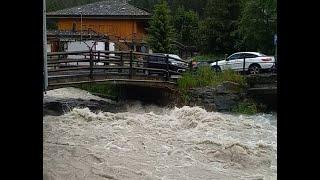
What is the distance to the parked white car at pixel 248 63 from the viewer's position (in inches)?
783

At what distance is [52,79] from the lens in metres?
16.6

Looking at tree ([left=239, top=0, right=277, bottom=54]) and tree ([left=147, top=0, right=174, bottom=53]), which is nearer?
tree ([left=239, top=0, right=277, bottom=54])

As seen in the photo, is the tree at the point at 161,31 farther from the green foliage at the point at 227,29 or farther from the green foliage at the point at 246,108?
the green foliage at the point at 246,108

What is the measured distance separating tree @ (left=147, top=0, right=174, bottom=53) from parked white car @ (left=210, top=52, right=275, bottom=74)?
6.15m

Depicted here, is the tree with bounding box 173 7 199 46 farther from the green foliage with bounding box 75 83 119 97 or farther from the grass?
the grass

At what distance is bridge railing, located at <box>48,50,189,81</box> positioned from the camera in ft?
57.2

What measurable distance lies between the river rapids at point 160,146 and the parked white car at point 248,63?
2853 mm

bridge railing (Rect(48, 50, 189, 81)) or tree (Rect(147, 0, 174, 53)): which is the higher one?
tree (Rect(147, 0, 174, 53))

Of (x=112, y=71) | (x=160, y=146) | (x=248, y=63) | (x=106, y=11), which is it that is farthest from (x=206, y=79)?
(x=106, y=11)

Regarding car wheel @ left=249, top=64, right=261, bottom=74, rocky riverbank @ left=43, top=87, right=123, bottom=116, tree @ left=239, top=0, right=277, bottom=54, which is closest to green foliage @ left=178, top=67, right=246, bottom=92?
car wheel @ left=249, top=64, right=261, bottom=74

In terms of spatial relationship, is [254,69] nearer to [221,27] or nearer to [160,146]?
[221,27]
